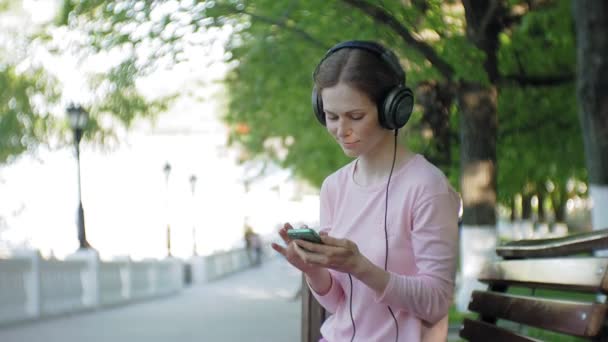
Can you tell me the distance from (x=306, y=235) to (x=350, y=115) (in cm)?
46

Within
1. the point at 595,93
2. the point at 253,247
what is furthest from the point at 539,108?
the point at 253,247

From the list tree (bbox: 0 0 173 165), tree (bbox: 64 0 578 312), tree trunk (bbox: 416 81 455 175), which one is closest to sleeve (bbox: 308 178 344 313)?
tree (bbox: 64 0 578 312)

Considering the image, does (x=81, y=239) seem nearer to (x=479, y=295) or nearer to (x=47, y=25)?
(x=47, y=25)

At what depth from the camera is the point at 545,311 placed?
2.66 meters

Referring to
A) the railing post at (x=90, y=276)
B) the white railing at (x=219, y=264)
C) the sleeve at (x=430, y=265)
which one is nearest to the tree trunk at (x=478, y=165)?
the railing post at (x=90, y=276)

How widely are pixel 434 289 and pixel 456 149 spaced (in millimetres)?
17019

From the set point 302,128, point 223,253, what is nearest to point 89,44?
point 302,128

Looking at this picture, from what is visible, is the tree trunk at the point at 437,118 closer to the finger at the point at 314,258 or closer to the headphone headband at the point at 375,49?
the headphone headband at the point at 375,49

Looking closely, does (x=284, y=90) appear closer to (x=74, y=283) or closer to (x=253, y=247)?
(x=74, y=283)

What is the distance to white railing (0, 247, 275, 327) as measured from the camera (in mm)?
16328

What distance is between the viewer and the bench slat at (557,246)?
2346 mm

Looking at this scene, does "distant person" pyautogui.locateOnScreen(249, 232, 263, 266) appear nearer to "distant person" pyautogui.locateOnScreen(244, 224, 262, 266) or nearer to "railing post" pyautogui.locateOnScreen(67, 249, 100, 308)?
"distant person" pyautogui.locateOnScreen(244, 224, 262, 266)

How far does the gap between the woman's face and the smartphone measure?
0.40 m

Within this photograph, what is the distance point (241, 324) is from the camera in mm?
15961
